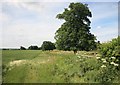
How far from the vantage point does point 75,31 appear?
27.2 meters

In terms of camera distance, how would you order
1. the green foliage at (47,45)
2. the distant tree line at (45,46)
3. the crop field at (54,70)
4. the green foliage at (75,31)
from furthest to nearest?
the green foliage at (75,31)
the distant tree line at (45,46)
the green foliage at (47,45)
the crop field at (54,70)

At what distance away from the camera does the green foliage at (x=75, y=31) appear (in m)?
26.7

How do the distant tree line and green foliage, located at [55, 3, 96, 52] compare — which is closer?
the distant tree line

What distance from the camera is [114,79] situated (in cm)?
1288

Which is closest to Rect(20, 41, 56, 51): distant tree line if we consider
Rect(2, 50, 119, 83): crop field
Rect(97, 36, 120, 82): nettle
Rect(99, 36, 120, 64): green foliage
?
Rect(2, 50, 119, 83): crop field

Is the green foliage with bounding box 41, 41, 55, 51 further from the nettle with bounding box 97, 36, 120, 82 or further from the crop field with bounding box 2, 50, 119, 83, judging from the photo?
the nettle with bounding box 97, 36, 120, 82

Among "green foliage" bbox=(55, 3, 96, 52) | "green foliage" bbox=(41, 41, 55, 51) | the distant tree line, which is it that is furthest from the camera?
"green foliage" bbox=(55, 3, 96, 52)

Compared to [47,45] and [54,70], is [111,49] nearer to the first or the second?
[54,70]

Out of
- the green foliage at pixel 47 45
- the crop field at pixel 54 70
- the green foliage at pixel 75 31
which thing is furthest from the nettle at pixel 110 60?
the green foliage at pixel 75 31

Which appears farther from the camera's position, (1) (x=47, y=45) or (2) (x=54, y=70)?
(1) (x=47, y=45)

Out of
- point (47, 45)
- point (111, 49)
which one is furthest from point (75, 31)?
point (111, 49)

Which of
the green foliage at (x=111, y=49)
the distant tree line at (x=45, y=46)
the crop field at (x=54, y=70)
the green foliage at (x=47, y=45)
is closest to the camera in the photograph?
the crop field at (x=54, y=70)

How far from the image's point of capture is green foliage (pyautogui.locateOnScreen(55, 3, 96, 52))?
1051 inches

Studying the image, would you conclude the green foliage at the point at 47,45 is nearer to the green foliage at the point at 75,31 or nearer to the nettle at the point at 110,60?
the green foliage at the point at 75,31
